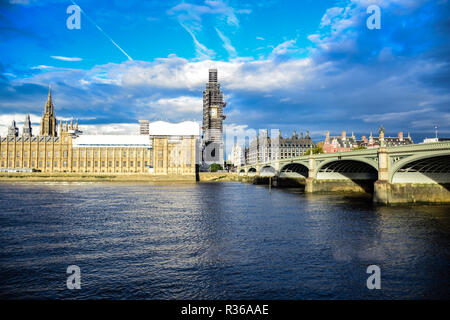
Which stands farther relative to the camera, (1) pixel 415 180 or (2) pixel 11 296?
(1) pixel 415 180

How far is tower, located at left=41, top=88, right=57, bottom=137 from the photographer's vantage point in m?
169

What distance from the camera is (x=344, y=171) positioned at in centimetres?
6819

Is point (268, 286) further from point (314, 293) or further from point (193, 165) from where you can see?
point (193, 165)

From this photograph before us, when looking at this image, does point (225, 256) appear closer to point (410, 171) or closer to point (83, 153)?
point (410, 171)

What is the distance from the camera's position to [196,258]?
18938mm

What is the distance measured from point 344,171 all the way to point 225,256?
2180 inches

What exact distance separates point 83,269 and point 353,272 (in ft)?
47.5
